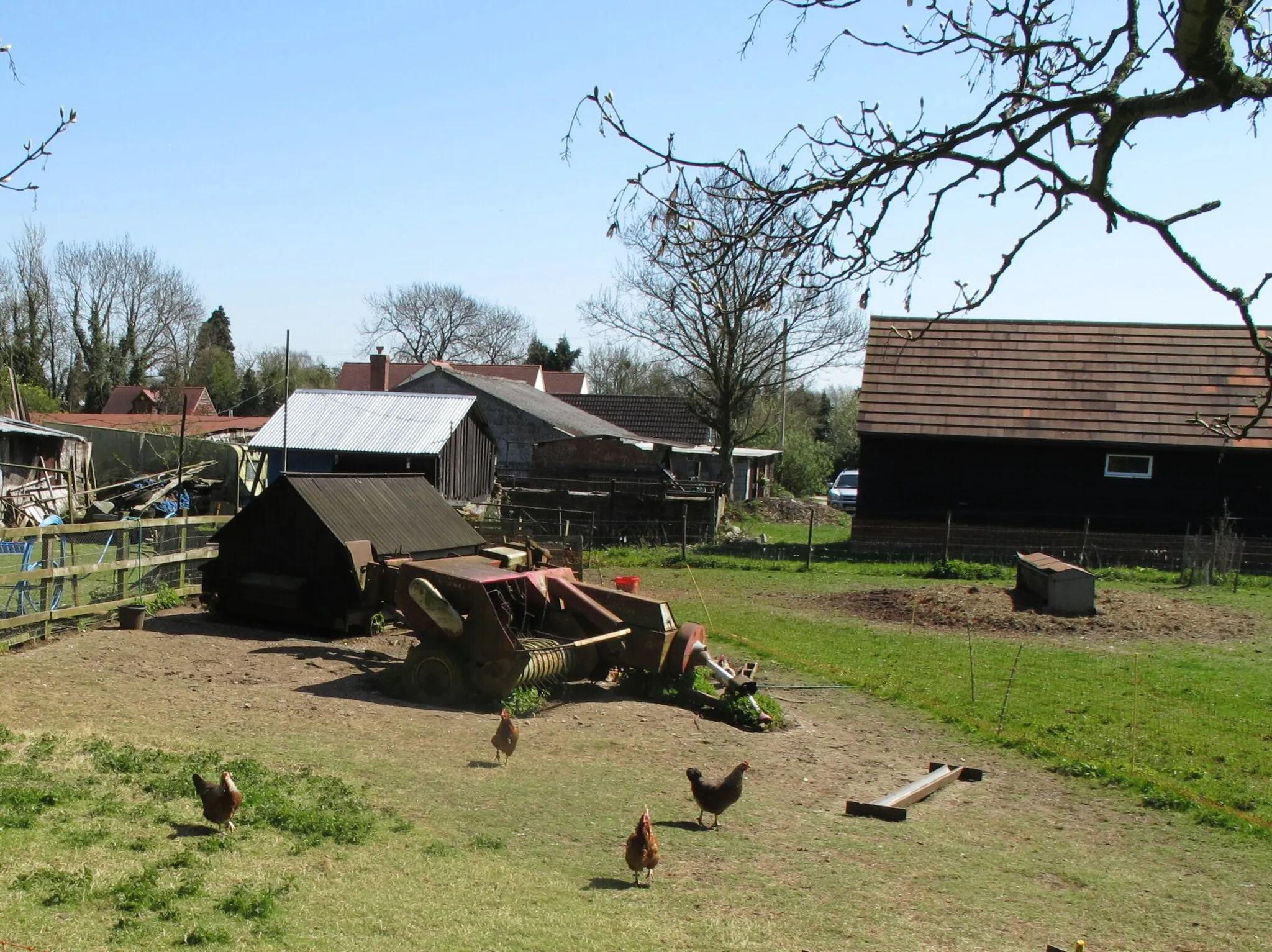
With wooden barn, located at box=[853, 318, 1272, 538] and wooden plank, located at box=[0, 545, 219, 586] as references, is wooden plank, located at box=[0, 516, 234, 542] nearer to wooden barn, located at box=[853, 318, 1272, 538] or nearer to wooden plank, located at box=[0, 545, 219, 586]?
wooden plank, located at box=[0, 545, 219, 586]

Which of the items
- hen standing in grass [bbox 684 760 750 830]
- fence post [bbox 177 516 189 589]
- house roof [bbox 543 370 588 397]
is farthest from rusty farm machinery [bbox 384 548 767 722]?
house roof [bbox 543 370 588 397]

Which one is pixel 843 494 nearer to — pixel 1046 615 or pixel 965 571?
pixel 965 571

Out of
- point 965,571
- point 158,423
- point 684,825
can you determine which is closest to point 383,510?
point 684,825

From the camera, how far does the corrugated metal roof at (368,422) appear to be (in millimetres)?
35531

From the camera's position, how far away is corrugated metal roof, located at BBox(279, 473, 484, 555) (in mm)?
14312

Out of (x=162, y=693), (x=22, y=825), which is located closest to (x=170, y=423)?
(x=162, y=693)

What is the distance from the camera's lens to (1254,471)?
2778 centimetres

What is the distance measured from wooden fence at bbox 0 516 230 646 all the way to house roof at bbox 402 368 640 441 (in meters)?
25.1

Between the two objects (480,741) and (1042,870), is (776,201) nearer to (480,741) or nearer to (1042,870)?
(1042,870)

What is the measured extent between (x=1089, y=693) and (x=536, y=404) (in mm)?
34719

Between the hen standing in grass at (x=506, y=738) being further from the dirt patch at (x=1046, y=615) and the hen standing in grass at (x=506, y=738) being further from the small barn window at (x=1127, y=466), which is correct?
the small barn window at (x=1127, y=466)

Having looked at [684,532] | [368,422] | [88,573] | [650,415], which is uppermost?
[650,415]

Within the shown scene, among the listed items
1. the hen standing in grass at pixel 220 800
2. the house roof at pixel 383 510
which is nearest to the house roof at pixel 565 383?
the house roof at pixel 383 510

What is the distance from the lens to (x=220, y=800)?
6.68 m
